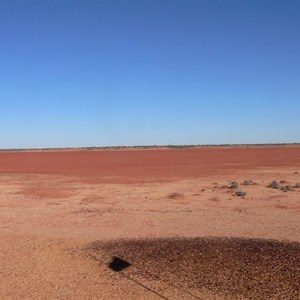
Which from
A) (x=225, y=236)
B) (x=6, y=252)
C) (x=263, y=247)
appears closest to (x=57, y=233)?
(x=6, y=252)

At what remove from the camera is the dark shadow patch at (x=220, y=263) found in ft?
23.9

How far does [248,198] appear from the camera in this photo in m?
18.3

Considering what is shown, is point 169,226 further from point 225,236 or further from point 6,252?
point 6,252

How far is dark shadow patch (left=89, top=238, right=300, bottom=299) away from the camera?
23.9ft

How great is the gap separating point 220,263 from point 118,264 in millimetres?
1941

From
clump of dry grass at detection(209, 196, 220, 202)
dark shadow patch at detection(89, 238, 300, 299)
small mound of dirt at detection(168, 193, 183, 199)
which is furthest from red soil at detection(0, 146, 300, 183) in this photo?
dark shadow patch at detection(89, 238, 300, 299)

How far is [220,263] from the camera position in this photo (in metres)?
8.42

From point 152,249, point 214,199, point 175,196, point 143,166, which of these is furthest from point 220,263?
point 143,166

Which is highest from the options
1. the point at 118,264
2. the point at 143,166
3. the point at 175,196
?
the point at 143,166

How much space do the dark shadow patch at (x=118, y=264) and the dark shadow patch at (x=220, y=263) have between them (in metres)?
0.12

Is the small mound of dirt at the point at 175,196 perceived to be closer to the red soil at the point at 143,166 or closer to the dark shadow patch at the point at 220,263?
the red soil at the point at 143,166

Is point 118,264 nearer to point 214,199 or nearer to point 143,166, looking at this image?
point 214,199

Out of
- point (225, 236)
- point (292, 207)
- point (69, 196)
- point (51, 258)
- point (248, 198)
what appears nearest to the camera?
point (51, 258)

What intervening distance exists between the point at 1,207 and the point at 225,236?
9.65m
